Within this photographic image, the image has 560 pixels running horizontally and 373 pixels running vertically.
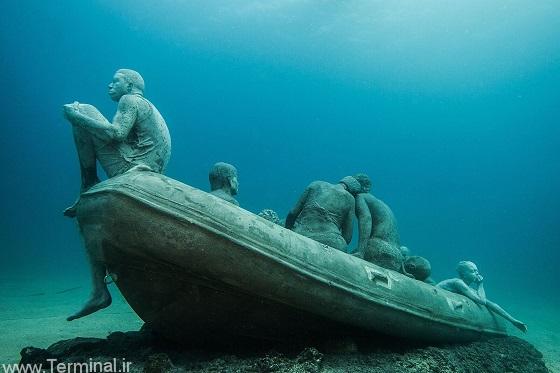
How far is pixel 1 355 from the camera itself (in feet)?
14.3

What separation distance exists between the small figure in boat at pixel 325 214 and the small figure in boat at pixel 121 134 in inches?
90.7

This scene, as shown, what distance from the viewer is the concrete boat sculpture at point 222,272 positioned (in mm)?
2783

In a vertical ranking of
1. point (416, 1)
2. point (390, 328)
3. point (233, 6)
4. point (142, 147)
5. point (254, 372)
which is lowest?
point (254, 372)

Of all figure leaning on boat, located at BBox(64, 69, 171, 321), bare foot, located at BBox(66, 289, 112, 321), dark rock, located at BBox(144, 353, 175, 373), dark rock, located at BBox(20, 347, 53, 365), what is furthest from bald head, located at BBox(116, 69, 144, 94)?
dark rock, located at BBox(20, 347, 53, 365)

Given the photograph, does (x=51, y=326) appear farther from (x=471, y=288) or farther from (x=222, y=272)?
(x=471, y=288)

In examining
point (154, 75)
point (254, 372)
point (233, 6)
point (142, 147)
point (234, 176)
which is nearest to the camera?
point (254, 372)

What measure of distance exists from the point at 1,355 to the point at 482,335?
7728 mm

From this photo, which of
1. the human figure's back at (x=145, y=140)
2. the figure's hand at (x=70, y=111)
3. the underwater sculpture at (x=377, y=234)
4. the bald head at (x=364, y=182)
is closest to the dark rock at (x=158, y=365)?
the human figure's back at (x=145, y=140)

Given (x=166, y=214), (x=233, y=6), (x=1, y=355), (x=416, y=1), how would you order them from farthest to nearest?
(x=233, y=6) < (x=416, y=1) < (x=1, y=355) < (x=166, y=214)

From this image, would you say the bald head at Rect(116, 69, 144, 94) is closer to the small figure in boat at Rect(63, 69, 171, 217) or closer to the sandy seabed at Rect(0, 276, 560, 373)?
the small figure in boat at Rect(63, 69, 171, 217)

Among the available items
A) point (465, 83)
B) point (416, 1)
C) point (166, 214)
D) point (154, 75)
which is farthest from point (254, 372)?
point (154, 75)

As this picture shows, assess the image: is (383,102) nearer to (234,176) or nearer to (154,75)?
(154,75)

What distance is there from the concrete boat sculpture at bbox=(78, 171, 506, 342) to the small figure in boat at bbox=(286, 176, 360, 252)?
2.90ft

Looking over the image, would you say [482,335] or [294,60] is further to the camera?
[294,60]
